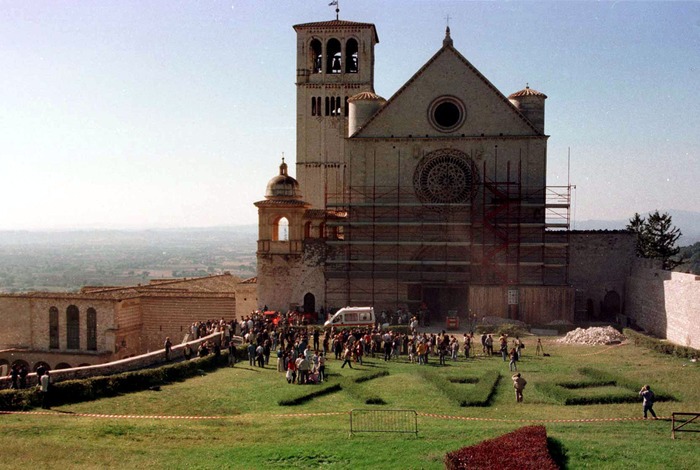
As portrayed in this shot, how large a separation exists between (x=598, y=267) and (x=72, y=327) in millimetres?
34931

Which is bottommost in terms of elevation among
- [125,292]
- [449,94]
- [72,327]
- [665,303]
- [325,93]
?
[72,327]

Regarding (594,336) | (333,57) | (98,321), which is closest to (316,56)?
(333,57)

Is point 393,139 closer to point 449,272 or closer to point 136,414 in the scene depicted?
point 449,272

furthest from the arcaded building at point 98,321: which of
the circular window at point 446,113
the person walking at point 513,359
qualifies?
the person walking at point 513,359

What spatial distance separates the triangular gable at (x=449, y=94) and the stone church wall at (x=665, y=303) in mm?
11577

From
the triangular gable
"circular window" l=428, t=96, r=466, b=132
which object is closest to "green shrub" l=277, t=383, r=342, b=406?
the triangular gable

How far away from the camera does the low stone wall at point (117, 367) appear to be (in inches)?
1154

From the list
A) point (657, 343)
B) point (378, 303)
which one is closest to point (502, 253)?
point (378, 303)

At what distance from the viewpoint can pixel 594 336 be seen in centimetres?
4006

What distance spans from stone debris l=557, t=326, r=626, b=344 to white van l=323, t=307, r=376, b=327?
10129 mm

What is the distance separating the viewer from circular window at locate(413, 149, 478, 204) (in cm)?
5038

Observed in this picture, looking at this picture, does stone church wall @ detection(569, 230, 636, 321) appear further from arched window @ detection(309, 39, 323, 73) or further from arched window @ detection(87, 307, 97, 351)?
arched window @ detection(87, 307, 97, 351)

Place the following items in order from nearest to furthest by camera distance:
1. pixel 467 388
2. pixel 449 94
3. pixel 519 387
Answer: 1. pixel 519 387
2. pixel 467 388
3. pixel 449 94

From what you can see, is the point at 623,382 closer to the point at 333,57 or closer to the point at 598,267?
the point at 598,267
